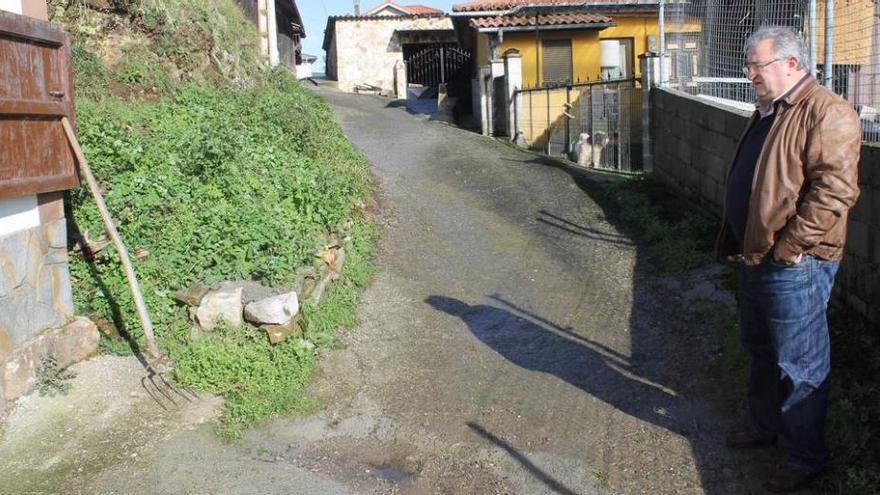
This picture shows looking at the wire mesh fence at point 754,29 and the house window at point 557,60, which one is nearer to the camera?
the wire mesh fence at point 754,29

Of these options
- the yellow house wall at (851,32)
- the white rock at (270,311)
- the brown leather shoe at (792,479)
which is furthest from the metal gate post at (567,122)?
the brown leather shoe at (792,479)

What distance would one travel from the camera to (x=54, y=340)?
4770 millimetres

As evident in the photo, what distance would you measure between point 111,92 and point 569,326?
5.18 meters

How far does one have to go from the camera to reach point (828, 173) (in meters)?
3.18

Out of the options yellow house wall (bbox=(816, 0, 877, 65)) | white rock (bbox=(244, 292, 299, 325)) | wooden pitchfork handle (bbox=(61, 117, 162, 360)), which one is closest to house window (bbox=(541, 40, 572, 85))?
yellow house wall (bbox=(816, 0, 877, 65))

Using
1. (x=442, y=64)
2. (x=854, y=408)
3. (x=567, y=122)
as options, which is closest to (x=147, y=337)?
(x=854, y=408)

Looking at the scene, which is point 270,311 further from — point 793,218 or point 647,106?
point 647,106

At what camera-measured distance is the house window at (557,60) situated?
1731 centimetres

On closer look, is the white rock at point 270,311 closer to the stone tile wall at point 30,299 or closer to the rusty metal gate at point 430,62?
the stone tile wall at point 30,299

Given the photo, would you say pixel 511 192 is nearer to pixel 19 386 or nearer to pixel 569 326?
pixel 569 326

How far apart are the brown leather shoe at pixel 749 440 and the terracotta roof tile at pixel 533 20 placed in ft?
43.7

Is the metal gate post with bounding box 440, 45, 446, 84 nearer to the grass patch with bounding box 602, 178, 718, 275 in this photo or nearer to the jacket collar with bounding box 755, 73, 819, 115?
the grass patch with bounding box 602, 178, 718, 275

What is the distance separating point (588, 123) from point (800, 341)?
8.90m

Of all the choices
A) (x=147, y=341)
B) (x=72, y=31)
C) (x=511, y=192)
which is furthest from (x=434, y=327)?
(x=72, y=31)
